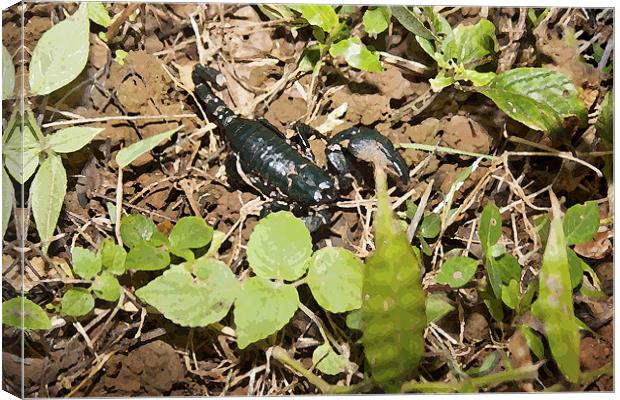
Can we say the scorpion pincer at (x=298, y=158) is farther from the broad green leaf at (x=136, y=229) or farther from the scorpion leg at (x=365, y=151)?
the broad green leaf at (x=136, y=229)

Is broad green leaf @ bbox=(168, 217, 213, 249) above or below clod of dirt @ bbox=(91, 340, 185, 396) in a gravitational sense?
above

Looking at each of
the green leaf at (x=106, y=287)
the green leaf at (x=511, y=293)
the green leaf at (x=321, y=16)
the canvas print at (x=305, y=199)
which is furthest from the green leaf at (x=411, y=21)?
the green leaf at (x=106, y=287)

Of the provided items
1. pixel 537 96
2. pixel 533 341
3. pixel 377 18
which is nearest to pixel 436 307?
pixel 533 341

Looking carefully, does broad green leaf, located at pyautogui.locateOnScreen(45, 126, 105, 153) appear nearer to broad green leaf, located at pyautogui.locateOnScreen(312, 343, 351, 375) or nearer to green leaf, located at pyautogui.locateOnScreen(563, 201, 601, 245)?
broad green leaf, located at pyautogui.locateOnScreen(312, 343, 351, 375)

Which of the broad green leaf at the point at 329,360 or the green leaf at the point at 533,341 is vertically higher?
the broad green leaf at the point at 329,360

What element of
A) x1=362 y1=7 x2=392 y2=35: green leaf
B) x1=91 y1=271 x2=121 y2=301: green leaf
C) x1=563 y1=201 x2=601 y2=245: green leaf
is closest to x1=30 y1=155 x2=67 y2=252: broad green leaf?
x1=91 y1=271 x2=121 y2=301: green leaf

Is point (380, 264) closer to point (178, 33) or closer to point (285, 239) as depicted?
point (285, 239)

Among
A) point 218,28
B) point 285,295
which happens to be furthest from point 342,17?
point 285,295
